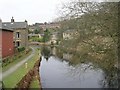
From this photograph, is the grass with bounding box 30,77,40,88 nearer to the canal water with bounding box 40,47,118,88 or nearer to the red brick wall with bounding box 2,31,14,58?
the canal water with bounding box 40,47,118,88

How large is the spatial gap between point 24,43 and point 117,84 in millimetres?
48533

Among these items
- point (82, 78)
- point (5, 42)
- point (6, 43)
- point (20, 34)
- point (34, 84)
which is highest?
point (20, 34)

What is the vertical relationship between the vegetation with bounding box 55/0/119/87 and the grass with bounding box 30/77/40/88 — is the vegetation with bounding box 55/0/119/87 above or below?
above

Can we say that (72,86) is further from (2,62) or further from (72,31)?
(2,62)

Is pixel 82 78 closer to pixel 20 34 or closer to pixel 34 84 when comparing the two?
pixel 34 84

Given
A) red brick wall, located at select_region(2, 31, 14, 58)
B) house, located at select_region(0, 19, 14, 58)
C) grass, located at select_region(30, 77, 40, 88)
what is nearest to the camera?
grass, located at select_region(30, 77, 40, 88)

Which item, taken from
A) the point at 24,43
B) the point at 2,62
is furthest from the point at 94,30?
the point at 24,43

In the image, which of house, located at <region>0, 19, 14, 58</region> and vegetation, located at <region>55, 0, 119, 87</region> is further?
house, located at <region>0, 19, 14, 58</region>

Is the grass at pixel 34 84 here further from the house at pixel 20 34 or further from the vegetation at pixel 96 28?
the house at pixel 20 34

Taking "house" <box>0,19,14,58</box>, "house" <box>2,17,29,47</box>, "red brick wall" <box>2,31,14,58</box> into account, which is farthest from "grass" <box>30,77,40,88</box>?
"house" <box>2,17,29,47</box>

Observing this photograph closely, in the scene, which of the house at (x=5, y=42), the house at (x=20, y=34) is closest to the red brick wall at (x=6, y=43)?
the house at (x=5, y=42)

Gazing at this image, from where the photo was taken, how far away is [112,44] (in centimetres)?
1981

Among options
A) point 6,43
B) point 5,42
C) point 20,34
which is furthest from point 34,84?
point 20,34

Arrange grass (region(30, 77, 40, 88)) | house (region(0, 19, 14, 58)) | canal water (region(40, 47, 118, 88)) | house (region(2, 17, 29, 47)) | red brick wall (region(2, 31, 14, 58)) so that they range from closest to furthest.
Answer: grass (region(30, 77, 40, 88)) < canal water (region(40, 47, 118, 88)) < house (region(0, 19, 14, 58)) < red brick wall (region(2, 31, 14, 58)) < house (region(2, 17, 29, 47))
